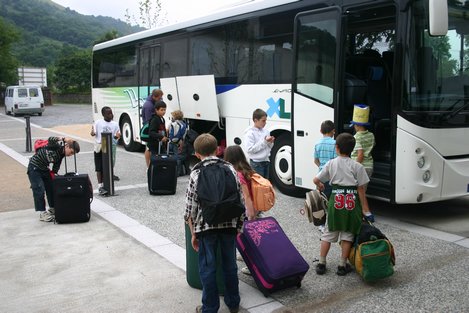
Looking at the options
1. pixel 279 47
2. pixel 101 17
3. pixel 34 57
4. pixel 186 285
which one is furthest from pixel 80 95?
pixel 101 17

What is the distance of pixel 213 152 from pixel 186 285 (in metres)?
1.44

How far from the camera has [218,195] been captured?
3.56 metres

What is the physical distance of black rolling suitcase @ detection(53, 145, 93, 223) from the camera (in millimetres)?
6449

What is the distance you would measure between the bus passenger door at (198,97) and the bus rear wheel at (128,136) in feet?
12.5

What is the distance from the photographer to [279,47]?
8367 mm

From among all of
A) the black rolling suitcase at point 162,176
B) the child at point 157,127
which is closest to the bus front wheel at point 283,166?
the black rolling suitcase at point 162,176

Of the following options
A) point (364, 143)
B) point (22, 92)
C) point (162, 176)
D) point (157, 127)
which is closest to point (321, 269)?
point (364, 143)

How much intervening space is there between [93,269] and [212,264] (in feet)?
5.89

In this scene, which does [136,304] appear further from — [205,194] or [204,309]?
[205,194]

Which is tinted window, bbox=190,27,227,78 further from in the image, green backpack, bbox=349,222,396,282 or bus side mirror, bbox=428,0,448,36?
green backpack, bbox=349,222,396,282

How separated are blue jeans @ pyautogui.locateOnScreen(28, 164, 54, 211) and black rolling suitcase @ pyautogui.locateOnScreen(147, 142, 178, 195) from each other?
2.02 meters

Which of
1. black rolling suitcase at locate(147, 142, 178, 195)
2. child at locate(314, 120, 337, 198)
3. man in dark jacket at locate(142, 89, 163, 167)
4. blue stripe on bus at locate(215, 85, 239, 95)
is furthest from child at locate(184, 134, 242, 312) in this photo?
man in dark jacket at locate(142, 89, 163, 167)

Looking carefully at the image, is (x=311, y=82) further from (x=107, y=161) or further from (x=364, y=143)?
(x=107, y=161)

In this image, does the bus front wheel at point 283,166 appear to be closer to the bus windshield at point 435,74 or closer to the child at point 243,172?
the bus windshield at point 435,74
